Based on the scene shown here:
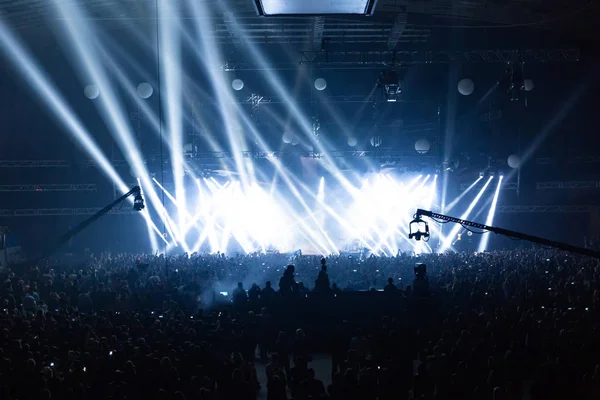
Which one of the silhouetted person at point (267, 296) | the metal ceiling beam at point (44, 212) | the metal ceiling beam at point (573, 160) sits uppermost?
the metal ceiling beam at point (573, 160)

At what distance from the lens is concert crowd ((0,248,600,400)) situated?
26.1ft

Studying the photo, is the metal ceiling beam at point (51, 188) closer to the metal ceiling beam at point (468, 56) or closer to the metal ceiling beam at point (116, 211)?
the metal ceiling beam at point (116, 211)

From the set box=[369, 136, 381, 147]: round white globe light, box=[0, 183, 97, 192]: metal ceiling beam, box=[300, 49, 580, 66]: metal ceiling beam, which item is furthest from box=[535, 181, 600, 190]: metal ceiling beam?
box=[0, 183, 97, 192]: metal ceiling beam

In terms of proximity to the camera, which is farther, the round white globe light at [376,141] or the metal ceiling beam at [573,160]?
the metal ceiling beam at [573,160]

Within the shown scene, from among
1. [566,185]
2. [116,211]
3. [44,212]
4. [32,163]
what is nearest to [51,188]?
[44,212]

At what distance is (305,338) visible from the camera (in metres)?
11.3

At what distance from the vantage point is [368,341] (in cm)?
1090

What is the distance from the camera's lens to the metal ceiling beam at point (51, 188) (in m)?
28.1

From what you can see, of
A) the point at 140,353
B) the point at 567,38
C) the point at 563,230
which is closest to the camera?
the point at 140,353

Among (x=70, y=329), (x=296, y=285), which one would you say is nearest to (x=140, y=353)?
(x=70, y=329)

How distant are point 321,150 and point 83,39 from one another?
36.6 ft

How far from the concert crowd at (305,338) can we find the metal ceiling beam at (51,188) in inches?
416

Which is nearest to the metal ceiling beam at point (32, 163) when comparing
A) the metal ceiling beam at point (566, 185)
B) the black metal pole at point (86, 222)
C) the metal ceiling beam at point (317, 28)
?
the black metal pole at point (86, 222)

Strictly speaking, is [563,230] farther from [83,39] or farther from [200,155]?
→ [83,39]
